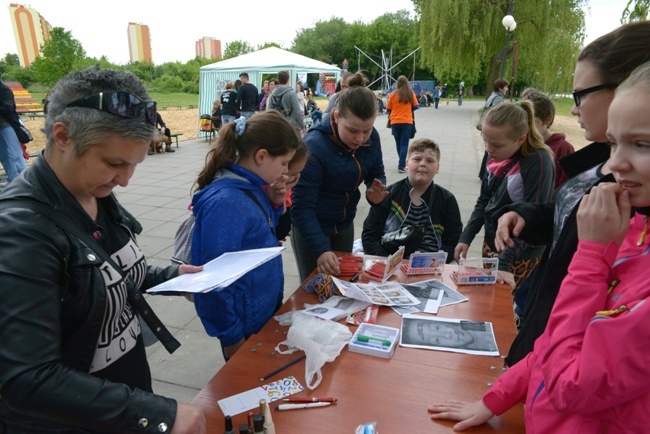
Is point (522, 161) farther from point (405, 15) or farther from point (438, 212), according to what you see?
point (405, 15)

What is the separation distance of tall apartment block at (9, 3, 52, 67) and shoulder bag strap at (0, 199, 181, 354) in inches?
2555

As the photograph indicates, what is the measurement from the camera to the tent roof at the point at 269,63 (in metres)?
12.7

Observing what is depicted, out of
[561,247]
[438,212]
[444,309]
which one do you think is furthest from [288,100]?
[561,247]

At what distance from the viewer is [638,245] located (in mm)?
911

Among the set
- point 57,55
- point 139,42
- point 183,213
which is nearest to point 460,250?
point 183,213

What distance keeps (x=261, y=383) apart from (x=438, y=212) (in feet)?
6.09

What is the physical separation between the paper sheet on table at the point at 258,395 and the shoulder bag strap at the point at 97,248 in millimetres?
268

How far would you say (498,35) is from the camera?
60.9 feet

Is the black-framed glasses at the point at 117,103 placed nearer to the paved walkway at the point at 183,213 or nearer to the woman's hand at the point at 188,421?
the woman's hand at the point at 188,421

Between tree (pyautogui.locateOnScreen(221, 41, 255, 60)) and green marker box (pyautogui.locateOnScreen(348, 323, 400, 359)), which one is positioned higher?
tree (pyautogui.locateOnScreen(221, 41, 255, 60))

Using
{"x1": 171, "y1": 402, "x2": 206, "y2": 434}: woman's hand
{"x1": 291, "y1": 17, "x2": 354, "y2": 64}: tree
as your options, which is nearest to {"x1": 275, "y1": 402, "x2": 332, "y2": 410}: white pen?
{"x1": 171, "y1": 402, "x2": 206, "y2": 434}: woman's hand

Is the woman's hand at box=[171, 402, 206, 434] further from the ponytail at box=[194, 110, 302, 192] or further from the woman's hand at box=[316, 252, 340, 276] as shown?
the woman's hand at box=[316, 252, 340, 276]

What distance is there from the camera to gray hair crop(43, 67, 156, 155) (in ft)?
3.45

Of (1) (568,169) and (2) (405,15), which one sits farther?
(2) (405,15)
